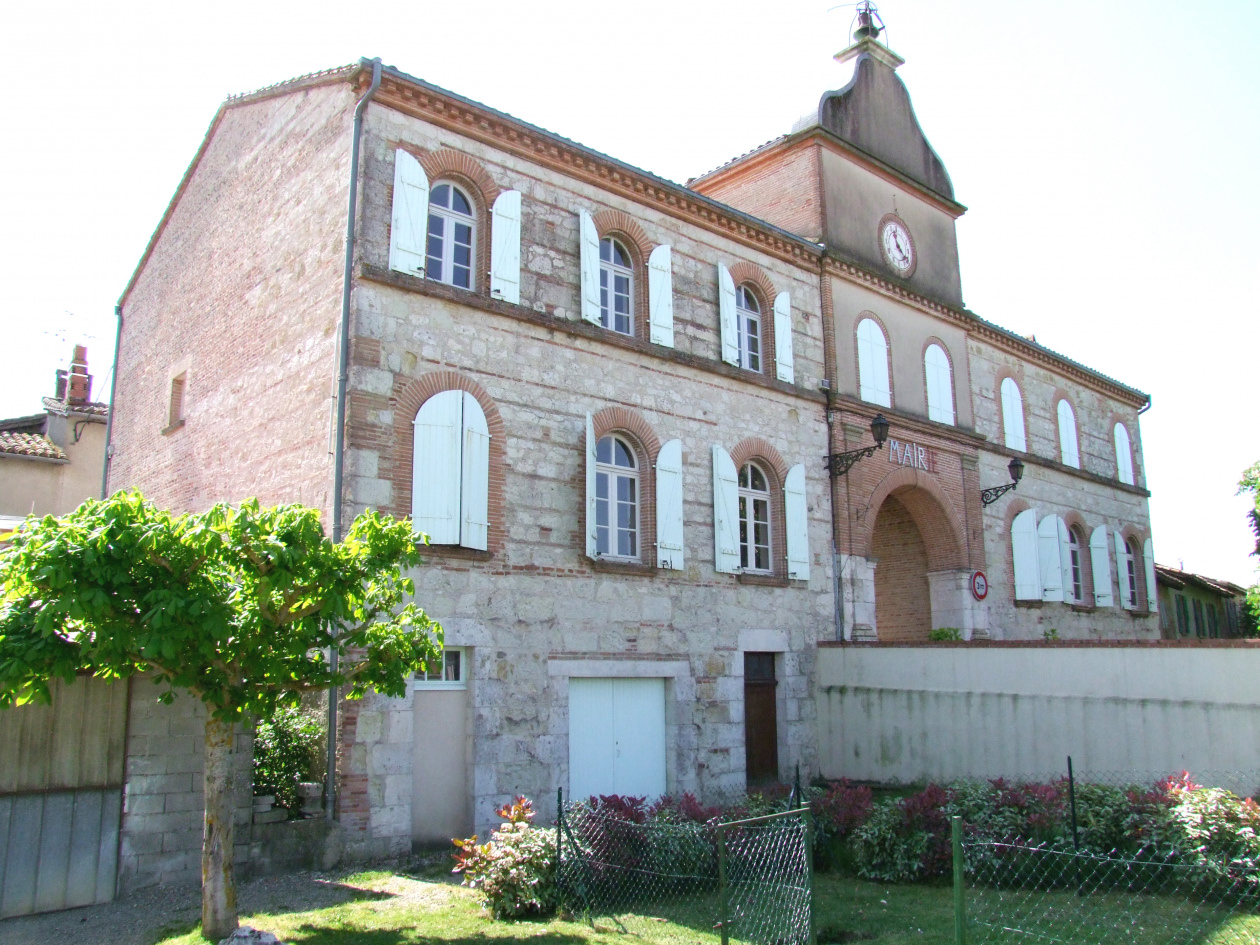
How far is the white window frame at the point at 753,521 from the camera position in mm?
15039

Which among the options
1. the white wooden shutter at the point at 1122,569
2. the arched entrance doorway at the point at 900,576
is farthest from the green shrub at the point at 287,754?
the white wooden shutter at the point at 1122,569

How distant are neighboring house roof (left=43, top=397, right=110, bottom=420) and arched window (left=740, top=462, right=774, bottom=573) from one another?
13830mm

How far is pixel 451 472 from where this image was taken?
11492mm

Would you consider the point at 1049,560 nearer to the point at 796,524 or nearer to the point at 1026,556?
the point at 1026,556

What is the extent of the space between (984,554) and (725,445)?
700cm

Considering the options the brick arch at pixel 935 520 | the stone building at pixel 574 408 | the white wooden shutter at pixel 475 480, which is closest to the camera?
the stone building at pixel 574 408

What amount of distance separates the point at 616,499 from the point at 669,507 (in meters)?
0.75

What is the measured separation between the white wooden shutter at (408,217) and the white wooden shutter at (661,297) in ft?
11.7

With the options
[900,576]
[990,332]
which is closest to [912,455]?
[900,576]

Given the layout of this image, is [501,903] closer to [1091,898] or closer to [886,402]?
[1091,898]

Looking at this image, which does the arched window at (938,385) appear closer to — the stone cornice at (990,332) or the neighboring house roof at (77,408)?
the stone cornice at (990,332)

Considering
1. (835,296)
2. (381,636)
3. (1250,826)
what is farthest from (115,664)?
(835,296)

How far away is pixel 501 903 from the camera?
8.41m

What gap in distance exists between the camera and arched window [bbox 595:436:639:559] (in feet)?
43.1
